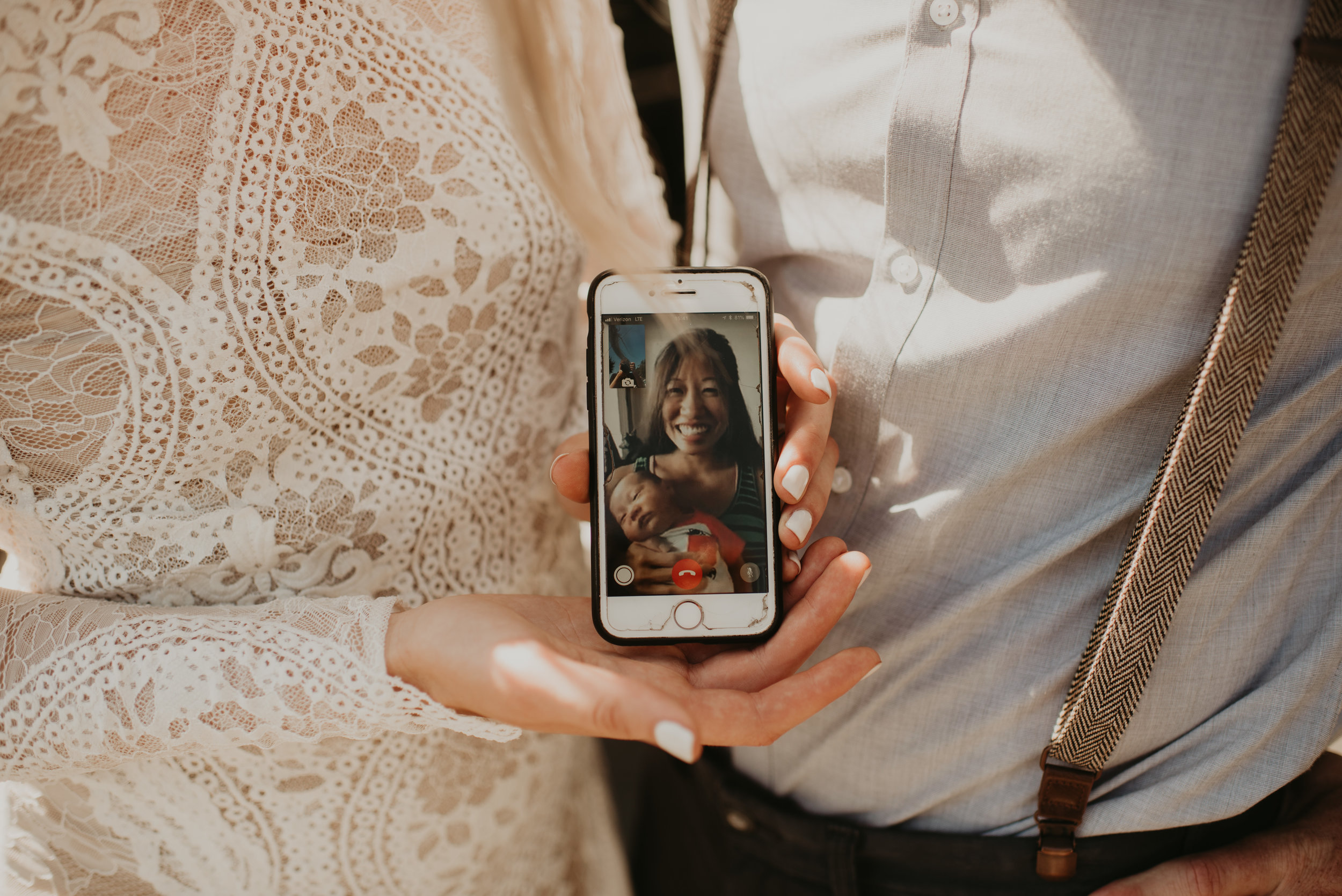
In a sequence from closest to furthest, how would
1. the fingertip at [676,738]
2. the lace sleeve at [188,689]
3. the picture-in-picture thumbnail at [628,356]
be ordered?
the fingertip at [676,738], the lace sleeve at [188,689], the picture-in-picture thumbnail at [628,356]

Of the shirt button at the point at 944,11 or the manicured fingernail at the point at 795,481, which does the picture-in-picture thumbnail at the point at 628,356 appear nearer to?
the manicured fingernail at the point at 795,481

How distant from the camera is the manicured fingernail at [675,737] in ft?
1.71

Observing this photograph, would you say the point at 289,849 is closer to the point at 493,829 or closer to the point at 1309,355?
the point at 493,829

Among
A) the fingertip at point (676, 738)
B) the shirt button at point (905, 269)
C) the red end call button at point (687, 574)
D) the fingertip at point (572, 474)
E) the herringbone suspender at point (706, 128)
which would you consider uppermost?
the herringbone suspender at point (706, 128)

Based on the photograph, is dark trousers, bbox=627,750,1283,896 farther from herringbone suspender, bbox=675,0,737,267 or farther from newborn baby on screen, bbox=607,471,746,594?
herringbone suspender, bbox=675,0,737,267

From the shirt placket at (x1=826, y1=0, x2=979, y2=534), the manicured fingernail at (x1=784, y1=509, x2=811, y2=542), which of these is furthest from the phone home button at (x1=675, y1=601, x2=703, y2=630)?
the shirt placket at (x1=826, y1=0, x2=979, y2=534)

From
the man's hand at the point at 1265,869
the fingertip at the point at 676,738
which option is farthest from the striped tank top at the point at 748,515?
the man's hand at the point at 1265,869

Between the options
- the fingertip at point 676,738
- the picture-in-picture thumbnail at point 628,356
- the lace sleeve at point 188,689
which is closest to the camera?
the fingertip at point 676,738

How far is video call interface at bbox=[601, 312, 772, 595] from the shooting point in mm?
729

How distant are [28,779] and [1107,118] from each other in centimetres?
110

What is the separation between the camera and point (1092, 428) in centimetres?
67

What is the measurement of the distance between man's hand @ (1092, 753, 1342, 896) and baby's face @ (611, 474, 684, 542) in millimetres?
560

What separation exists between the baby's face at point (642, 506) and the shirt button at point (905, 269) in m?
0.30

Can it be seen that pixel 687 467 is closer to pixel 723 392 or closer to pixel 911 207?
pixel 723 392
